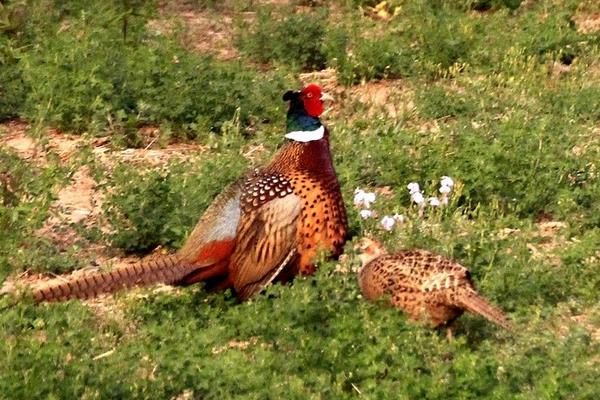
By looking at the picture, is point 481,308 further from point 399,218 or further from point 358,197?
point 358,197

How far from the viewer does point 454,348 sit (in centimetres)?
560

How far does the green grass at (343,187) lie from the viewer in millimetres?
5473

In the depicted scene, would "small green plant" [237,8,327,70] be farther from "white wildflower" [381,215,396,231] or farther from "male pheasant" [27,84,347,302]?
"male pheasant" [27,84,347,302]

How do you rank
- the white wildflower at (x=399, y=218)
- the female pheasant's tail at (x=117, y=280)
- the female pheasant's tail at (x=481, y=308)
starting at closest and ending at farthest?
the female pheasant's tail at (x=481, y=308), the female pheasant's tail at (x=117, y=280), the white wildflower at (x=399, y=218)

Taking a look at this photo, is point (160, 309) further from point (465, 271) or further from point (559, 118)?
point (559, 118)

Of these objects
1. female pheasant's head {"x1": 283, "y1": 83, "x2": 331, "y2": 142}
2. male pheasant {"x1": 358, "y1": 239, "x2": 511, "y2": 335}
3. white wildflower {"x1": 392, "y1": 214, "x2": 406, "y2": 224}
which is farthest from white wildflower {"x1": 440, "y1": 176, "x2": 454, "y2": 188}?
male pheasant {"x1": 358, "y1": 239, "x2": 511, "y2": 335}

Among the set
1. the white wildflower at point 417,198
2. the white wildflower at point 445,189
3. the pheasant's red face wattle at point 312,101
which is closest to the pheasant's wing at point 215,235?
the pheasant's red face wattle at point 312,101

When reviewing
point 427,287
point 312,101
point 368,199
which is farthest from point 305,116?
point 427,287

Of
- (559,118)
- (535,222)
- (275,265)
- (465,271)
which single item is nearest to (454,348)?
(465,271)

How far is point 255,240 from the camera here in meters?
6.67

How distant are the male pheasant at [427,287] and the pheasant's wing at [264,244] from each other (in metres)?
0.46

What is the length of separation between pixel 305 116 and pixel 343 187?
3.01 ft

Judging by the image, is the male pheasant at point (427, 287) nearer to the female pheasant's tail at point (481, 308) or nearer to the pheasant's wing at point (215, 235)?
the female pheasant's tail at point (481, 308)

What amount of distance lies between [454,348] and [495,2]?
6615 mm
